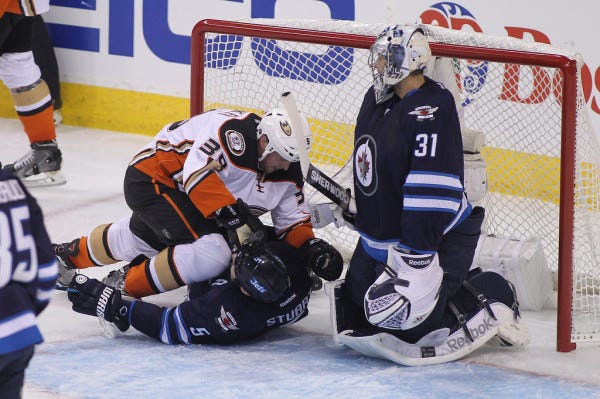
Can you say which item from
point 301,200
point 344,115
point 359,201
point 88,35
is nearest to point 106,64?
point 88,35

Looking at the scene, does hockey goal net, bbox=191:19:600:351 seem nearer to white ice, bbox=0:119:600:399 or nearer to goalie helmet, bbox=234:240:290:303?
white ice, bbox=0:119:600:399

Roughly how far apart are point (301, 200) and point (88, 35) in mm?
2887

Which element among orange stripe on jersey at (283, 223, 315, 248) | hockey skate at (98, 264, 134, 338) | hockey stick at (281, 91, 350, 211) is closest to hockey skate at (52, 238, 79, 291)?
hockey skate at (98, 264, 134, 338)

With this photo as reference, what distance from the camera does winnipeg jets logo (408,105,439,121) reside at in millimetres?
3209

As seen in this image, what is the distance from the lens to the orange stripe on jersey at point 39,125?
5.42 m

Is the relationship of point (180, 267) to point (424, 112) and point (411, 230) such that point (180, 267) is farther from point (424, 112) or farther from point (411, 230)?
point (424, 112)

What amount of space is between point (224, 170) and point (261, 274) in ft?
1.44

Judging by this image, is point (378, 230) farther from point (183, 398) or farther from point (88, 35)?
point (88, 35)

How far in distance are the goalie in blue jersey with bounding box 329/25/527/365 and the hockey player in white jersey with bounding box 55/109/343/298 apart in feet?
0.90

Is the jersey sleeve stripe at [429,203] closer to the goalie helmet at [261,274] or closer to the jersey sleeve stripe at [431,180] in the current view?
the jersey sleeve stripe at [431,180]

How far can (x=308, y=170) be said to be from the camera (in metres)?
3.39

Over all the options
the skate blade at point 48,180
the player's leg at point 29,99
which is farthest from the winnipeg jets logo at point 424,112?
the skate blade at point 48,180

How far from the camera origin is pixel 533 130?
164 inches

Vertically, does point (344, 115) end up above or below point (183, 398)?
above
